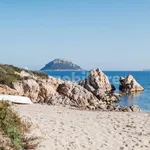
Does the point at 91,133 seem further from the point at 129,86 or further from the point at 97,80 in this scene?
the point at 129,86

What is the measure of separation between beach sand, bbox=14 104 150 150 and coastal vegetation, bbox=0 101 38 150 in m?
0.42

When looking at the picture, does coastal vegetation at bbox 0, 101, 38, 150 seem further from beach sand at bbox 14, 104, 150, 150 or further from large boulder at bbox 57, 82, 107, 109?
large boulder at bbox 57, 82, 107, 109

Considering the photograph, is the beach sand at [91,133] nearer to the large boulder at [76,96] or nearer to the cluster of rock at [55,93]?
the cluster of rock at [55,93]

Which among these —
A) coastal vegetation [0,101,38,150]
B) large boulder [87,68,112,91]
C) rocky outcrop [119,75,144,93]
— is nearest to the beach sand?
coastal vegetation [0,101,38,150]

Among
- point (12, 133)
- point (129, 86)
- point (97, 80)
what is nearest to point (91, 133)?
point (12, 133)

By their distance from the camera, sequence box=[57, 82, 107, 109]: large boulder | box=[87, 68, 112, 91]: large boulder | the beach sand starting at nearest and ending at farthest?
the beach sand, box=[57, 82, 107, 109]: large boulder, box=[87, 68, 112, 91]: large boulder

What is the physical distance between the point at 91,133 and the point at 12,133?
384 centimetres

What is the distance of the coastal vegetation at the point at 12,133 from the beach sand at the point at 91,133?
42 centimetres

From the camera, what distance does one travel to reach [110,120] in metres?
16.6

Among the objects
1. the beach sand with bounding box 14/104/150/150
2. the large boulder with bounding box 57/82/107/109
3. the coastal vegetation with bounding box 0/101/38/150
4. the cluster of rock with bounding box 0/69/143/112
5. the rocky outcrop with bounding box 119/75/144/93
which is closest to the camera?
the coastal vegetation with bounding box 0/101/38/150

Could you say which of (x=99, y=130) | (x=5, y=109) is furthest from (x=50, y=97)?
(x=5, y=109)

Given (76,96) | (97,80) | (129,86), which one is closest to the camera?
(76,96)

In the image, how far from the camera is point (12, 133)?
10492 millimetres

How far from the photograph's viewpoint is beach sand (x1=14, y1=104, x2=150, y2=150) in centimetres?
1158
